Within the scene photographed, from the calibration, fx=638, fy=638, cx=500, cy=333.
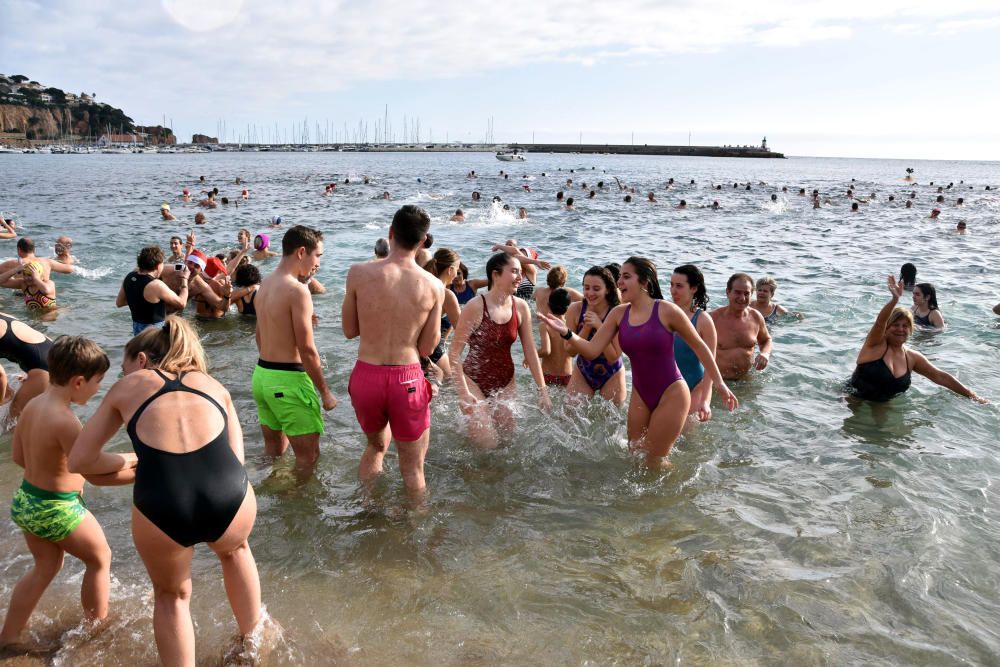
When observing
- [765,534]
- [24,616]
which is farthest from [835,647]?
[24,616]

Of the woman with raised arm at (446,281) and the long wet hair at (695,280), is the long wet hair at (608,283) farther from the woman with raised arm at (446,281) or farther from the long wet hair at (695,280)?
the woman with raised arm at (446,281)

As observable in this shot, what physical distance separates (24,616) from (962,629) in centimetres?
528

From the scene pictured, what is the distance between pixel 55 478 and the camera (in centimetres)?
323

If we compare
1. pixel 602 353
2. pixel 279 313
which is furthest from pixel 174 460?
pixel 602 353

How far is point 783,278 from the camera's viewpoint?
50.1 feet

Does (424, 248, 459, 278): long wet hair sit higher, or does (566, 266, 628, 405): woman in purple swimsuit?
(424, 248, 459, 278): long wet hair

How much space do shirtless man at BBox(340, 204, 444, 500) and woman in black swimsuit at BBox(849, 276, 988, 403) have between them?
5.36m

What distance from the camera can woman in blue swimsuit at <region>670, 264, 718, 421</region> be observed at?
5.68 metres

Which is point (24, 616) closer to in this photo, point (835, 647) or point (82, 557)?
point (82, 557)

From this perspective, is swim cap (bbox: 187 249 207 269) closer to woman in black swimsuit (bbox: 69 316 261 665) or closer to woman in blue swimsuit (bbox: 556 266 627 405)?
woman in blue swimsuit (bbox: 556 266 627 405)

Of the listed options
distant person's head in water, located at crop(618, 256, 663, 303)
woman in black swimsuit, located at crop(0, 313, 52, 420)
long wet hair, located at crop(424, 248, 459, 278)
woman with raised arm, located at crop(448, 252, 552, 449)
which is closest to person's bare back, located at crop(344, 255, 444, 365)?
woman with raised arm, located at crop(448, 252, 552, 449)

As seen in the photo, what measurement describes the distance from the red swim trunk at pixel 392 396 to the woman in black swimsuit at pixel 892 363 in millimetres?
5412

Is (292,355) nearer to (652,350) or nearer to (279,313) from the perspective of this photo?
(279,313)

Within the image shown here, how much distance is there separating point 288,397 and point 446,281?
7.54ft
